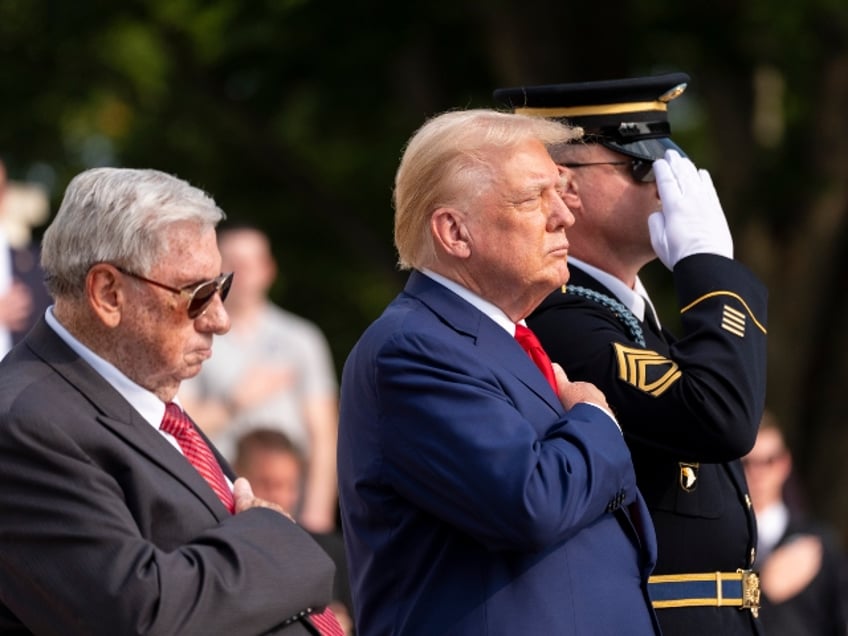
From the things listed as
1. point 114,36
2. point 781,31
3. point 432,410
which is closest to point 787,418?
point 781,31

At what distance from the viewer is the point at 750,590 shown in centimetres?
439

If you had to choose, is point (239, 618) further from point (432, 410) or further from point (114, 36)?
point (114, 36)

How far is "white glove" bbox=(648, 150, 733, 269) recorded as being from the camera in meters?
4.32

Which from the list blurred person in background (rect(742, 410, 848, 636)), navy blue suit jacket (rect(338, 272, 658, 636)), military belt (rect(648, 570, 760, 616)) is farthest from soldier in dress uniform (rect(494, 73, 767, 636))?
blurred person in background (rect(742, 410, 848, 636))

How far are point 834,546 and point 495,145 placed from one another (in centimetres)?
511

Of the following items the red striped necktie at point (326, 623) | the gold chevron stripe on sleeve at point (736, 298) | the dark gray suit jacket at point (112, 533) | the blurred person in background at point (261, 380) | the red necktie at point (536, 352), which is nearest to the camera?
the dark gray suit jacket at point (112, 533)

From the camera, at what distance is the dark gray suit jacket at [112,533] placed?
3.49m

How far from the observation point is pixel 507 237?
3891 millimetres

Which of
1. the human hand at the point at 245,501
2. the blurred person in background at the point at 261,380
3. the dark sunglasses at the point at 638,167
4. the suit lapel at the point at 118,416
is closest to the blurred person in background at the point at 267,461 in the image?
the blurred person in background at the point at 261,380

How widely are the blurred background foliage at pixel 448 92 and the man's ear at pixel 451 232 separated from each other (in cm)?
672

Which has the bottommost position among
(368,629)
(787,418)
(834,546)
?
(787,418)

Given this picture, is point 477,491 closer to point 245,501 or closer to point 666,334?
point 245,501

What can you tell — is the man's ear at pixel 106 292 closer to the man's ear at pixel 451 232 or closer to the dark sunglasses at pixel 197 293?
the dark sunglasses at pixel 197 293

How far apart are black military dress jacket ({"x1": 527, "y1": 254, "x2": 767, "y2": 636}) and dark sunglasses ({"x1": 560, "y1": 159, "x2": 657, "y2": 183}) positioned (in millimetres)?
261
